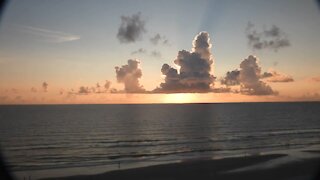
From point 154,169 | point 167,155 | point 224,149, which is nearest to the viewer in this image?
point 154,169

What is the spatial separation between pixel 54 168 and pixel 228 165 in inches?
419

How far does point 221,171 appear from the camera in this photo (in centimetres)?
2214

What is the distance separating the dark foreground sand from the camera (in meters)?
20.3

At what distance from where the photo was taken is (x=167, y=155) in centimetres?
3009

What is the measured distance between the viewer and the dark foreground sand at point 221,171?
20.3m

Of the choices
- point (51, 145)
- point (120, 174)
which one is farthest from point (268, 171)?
point (51, 145)

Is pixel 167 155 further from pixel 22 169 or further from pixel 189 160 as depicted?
pixel 22 169

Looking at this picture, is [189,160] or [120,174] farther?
[189,160]

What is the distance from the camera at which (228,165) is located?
2433 cm

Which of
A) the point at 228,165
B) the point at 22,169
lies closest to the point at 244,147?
the point at 228,165

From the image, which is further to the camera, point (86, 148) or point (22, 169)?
point (86, 148)

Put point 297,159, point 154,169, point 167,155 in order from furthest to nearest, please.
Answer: point 167,155 → point 297,159 → point 154,169

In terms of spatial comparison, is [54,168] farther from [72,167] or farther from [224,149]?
[224,149]

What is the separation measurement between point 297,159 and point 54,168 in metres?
15.8
